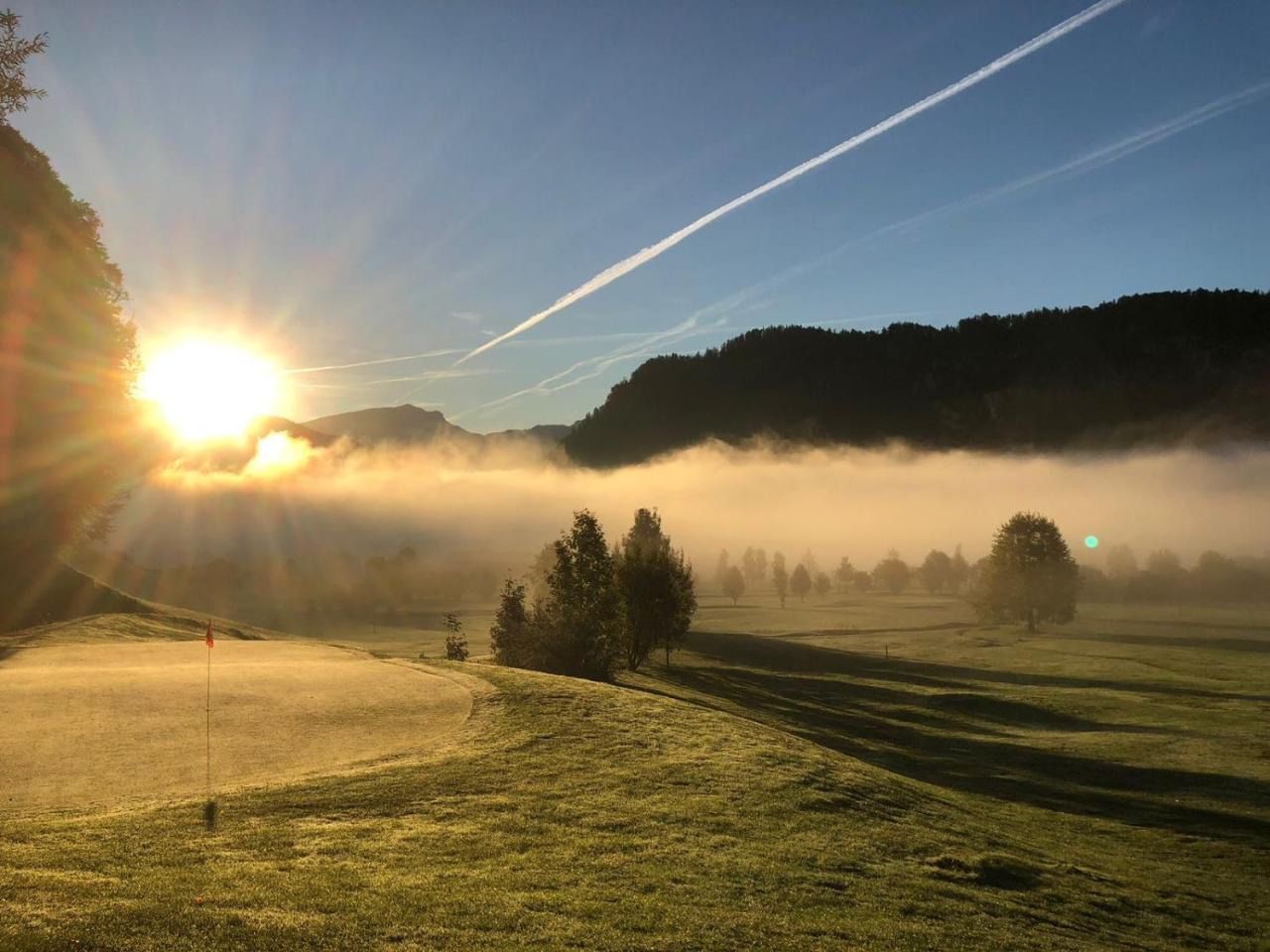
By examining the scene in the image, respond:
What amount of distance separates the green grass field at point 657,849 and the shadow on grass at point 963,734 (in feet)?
0.91

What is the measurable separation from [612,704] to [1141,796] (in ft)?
79.6

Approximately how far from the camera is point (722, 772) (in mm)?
21391

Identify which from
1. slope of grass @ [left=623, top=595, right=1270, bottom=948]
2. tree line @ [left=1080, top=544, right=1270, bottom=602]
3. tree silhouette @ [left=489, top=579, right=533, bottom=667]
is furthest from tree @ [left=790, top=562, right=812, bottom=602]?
tree silhouette @ [left=489, top=579, right=533, bottom=667]

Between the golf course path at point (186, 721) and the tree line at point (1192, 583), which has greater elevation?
the golf course path at point (186, 721)

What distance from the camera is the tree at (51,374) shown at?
136 feet

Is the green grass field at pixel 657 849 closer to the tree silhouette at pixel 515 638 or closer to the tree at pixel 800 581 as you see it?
the tree silhouette at pixel 515 638

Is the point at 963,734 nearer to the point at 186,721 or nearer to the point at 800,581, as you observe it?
the point at 186,721

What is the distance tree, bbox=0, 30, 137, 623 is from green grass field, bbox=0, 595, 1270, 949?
9749 mm

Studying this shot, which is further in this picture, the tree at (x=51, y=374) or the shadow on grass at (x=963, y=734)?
the tree at (x=51, y=374)

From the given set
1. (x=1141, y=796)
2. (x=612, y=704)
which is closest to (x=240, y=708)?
(x=612, y=704)

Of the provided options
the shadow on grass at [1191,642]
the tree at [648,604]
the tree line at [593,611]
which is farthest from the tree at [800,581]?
the tree at [648,604]

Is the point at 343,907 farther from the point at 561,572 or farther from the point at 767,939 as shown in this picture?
the point at 561,572

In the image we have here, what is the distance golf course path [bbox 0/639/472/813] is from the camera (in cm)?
1619

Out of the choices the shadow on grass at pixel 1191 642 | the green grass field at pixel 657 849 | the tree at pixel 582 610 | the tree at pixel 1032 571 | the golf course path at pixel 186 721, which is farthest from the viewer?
the tree at pixel 1032 571
